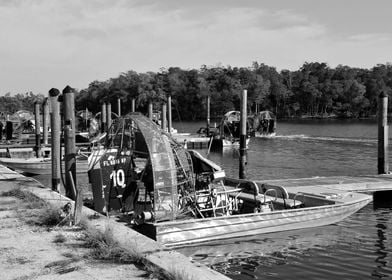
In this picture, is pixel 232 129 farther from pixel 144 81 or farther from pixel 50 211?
pixel 144 81

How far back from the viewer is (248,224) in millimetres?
13922

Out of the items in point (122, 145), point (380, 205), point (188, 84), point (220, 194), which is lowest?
point (380, 205)

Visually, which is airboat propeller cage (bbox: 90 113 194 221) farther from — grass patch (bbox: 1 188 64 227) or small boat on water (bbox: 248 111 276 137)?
small boat on water (bbox: 248 111 276 137)

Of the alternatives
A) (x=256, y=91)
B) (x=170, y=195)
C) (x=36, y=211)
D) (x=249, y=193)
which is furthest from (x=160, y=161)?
(x=256, y=91)

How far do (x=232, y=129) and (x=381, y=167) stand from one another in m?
35.0

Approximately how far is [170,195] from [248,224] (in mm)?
2896

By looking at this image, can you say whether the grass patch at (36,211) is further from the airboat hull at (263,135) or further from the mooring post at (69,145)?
the airboat hull at (263,135)

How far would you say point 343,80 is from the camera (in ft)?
510

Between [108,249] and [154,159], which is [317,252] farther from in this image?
[108,249]

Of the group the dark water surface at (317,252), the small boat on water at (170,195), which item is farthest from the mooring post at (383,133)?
the small boat on water at (170,195)

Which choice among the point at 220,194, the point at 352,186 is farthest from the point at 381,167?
the point at 220,194

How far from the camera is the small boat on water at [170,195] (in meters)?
12.0

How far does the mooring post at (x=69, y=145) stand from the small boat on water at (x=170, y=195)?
1288 mm

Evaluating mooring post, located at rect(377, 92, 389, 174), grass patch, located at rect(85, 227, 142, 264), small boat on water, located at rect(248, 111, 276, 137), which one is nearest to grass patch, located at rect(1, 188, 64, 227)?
grass patch, located at rect(85, 227, 142, 264)
